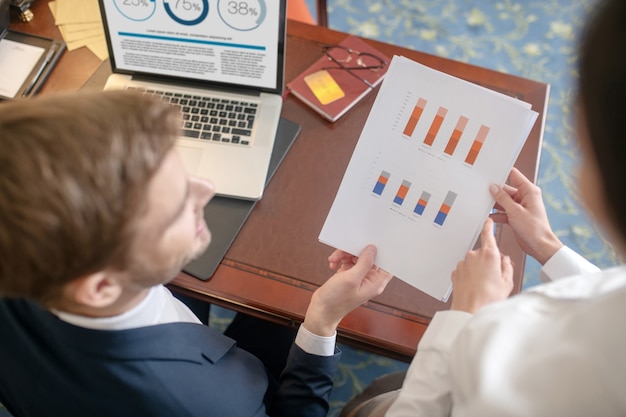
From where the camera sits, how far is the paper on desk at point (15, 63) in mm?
1119

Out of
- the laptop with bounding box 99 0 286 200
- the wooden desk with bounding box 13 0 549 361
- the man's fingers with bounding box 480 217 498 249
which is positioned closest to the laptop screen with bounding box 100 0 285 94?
the laptop with bounding box 99 0 286 200

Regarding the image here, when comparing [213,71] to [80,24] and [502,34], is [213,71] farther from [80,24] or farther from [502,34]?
[502,34]

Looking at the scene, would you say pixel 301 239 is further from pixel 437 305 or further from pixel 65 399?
pixel 65 399

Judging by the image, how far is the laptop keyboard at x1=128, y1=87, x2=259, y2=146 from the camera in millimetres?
1081

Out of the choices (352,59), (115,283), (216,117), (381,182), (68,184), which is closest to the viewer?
(68,184)

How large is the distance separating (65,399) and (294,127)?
0.67 m

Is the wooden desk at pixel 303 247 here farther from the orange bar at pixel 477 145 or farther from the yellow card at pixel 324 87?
the orange bar at pixel 477 145

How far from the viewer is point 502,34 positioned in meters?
2.34

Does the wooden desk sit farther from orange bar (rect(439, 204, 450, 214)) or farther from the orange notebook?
orange bar (rect(439, 204, 450, 214))

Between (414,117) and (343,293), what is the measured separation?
1.06 ft

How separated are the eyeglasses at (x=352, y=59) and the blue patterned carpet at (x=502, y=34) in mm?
1108

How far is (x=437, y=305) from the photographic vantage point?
94 cm

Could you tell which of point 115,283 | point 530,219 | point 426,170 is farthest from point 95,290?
point 530,219

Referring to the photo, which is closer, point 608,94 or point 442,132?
point 608,94
